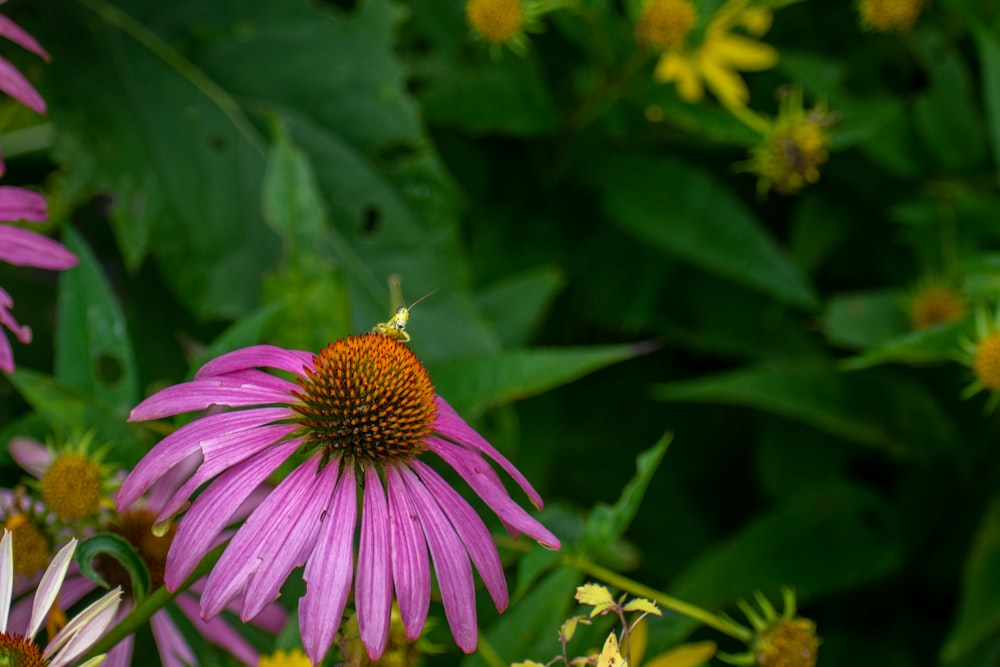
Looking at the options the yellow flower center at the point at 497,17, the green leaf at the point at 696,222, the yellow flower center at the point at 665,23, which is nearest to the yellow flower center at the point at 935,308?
the green leaf at the point at 696,222

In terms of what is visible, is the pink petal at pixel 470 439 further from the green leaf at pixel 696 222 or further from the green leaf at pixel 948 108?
the green leaf at pixel 948 108

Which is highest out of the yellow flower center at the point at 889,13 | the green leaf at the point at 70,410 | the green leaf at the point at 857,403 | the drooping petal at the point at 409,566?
the yellow flower center at the point at 889,13

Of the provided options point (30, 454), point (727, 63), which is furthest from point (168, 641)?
point (727, 63)

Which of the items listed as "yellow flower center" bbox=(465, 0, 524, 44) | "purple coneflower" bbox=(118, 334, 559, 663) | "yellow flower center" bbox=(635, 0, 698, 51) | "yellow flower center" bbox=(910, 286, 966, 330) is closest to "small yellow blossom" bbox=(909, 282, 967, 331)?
"yellow flower center" bbox=(910, 286, 966, 330)

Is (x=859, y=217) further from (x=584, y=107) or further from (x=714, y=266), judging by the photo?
(x=584, y=107)

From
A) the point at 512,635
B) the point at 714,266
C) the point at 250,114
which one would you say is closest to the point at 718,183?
the point at 714,266

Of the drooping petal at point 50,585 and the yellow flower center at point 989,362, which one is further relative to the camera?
the yellow flower center at point 989,362

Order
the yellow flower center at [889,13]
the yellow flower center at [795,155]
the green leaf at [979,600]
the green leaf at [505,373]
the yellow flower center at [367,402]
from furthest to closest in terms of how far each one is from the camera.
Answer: the yellow flower center at [889,13], the yellow flower center at [795,155], the green leaf at [979,600], the green leaf at [505,373], the yellow flower center at [367,402]
